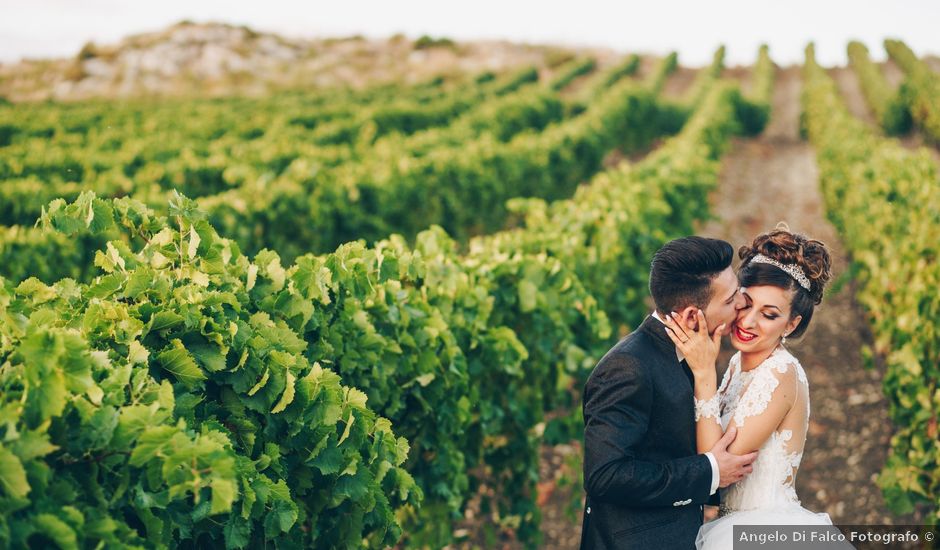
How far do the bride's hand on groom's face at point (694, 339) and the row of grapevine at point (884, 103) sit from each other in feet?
106

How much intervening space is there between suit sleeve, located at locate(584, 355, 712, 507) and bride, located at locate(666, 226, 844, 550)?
0.74ft

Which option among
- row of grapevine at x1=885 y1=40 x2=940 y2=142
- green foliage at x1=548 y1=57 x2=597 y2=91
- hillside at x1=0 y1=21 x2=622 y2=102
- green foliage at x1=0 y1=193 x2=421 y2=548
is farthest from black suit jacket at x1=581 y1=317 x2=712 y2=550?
hillside at x1=0 y1=21 x2=622 y2=102

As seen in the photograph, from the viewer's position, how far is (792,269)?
3.33 meters

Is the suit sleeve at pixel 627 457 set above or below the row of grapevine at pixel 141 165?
above

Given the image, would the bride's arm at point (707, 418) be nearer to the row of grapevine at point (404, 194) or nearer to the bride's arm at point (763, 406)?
the bride's arm at point (763, 406)

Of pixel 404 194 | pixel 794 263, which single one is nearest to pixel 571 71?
pixel 404 194

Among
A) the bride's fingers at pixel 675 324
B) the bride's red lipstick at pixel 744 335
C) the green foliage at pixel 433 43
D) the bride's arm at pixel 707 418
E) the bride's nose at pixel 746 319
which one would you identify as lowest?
the bride's arm at pixel 707 418

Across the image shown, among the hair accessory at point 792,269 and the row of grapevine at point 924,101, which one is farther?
the row of grapevine at point 924,101

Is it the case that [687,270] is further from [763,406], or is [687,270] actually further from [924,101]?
[924,101]

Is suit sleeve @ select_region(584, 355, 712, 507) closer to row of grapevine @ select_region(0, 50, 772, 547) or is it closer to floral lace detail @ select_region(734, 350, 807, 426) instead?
floral lace detail @ select_region(734, 350, 807, 426)

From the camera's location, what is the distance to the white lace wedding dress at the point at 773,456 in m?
3.21

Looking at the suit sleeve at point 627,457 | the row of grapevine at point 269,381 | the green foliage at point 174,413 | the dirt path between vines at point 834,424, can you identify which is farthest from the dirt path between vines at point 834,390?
the green foliage at point 174,413

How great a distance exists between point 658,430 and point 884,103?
3406 centimetres

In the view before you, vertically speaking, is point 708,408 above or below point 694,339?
below
